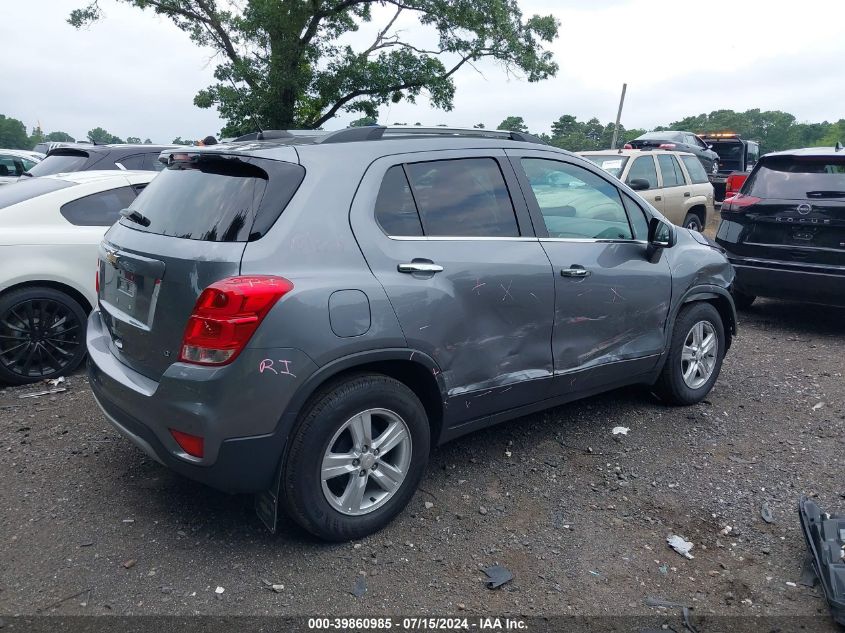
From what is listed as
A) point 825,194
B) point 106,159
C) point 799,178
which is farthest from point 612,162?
point 106,159

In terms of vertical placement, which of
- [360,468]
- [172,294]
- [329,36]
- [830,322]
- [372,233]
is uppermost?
[329,36]

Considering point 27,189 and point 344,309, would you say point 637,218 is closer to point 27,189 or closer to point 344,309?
point 344,309

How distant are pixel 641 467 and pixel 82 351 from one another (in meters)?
4.08

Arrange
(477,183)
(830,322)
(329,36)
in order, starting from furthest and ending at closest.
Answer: (329,36) → (830,322) → (477,183)

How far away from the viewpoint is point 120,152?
25.4ft

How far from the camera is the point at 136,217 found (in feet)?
11.5

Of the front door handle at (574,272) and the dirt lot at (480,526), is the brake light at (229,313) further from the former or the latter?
the front door handle at (574,272)

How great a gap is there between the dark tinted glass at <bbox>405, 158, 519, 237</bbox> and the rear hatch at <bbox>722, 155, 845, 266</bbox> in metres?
4.25

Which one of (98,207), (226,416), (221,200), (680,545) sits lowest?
(680,545)

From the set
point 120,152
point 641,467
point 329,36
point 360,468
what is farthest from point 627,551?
point 329,36

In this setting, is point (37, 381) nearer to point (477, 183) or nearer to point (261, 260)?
point (261, 260)

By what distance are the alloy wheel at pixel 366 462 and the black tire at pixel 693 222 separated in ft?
33.6

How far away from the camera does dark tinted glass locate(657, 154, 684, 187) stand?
1172cm

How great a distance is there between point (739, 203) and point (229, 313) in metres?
5.99
